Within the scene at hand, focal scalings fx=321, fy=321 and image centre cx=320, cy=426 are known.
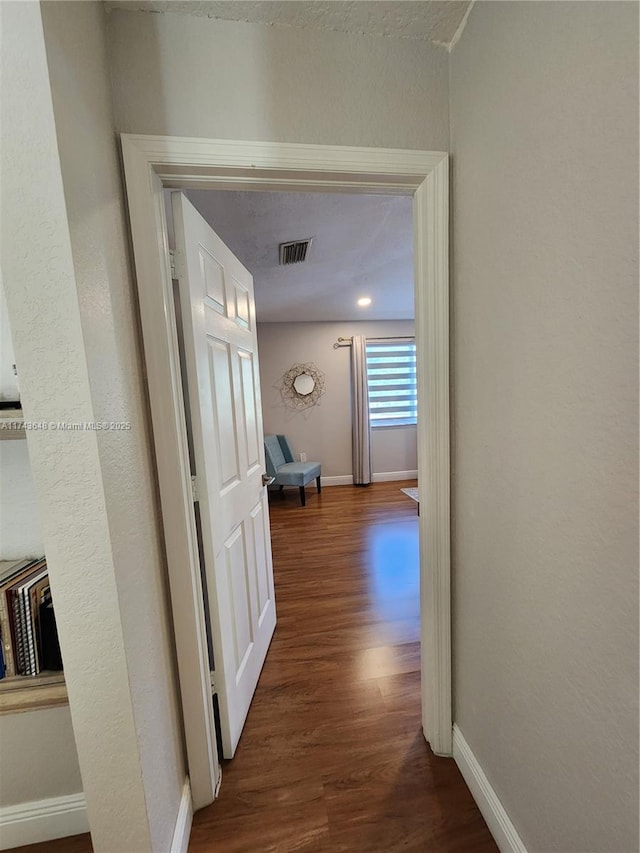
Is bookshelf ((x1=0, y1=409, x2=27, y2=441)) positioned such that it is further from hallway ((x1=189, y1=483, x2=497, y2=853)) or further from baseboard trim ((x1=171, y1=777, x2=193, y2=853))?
hallway ((x1=189, y1=483, x2=497, y2=853))

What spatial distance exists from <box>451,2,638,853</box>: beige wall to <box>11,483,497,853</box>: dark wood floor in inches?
10.8

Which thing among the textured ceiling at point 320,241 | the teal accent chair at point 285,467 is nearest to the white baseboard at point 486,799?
the textured ceiling at point 320,241

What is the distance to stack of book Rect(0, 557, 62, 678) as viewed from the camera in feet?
2.84

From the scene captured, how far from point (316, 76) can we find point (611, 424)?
1.21 meters

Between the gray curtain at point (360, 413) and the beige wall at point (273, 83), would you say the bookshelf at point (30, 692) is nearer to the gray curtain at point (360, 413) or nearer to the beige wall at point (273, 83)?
the beige wall at point (273, 83)

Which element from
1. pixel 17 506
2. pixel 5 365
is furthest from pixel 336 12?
pixel 17 506

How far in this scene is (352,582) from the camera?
238cm

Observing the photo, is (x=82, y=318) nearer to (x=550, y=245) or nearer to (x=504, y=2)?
(x=550, y=245)

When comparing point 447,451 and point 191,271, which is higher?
point 191,271

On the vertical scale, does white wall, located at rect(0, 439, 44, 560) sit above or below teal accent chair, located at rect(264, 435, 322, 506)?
above

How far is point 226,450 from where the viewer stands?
1308mm

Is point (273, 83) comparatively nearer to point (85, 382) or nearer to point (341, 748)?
point (85, 382)

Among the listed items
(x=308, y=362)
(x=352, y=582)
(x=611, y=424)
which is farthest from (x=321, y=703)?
(x=308, y=362)

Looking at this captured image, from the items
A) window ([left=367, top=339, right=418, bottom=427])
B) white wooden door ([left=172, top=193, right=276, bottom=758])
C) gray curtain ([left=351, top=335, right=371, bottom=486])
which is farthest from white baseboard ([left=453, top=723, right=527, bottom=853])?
window ([left=367, top=339, right=418, bottom=427])
